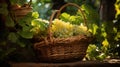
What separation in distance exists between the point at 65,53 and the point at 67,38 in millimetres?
76

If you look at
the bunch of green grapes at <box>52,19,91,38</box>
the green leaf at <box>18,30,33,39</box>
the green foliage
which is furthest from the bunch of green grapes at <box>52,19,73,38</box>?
the green foliage

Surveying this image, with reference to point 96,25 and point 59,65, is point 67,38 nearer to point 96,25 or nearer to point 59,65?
point 59,65

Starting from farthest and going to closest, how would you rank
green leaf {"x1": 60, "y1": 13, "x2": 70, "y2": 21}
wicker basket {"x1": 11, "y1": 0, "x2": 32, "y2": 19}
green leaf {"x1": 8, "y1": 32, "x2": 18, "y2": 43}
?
green leaf {"x1": 60, "y1": 13, "x2": 70, "y2": 21}, wicker basket {"x1": 11, "y1": 0, "x2": 32, "y2": 19}, green leaf {"x1": 8, "y1": 32, "x2": 18, "y2": 43}

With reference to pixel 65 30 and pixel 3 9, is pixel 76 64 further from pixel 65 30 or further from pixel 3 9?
pixel 3 9

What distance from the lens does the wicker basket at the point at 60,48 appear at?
128 centimetres

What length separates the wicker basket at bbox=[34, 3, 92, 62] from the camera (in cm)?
128

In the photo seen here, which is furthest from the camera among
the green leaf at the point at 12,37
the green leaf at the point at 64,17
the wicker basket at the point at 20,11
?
the green leaf at the point at 64,17

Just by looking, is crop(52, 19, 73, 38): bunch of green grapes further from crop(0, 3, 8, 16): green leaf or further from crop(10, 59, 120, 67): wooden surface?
crop(0, 3, 8, 16): green leaf

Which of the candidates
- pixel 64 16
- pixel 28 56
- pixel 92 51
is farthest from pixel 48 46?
pixel 92 51

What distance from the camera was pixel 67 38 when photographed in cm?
128

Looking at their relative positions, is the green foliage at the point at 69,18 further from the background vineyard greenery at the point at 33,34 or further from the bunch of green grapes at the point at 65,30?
the bunch of green grapes at the point at 65,30

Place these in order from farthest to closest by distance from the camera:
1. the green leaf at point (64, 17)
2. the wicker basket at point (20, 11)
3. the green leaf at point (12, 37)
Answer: the green leaf at point (64, 17) → the wicker basket at point (20, 11) → the green leaf at point (12, 37)

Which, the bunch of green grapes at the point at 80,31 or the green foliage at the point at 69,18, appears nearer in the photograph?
the bunch of green grapes at the point at 80,31

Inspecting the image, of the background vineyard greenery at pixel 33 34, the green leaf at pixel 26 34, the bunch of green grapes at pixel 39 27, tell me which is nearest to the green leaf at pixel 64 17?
the background vineyard greenery at pixel 33 34
